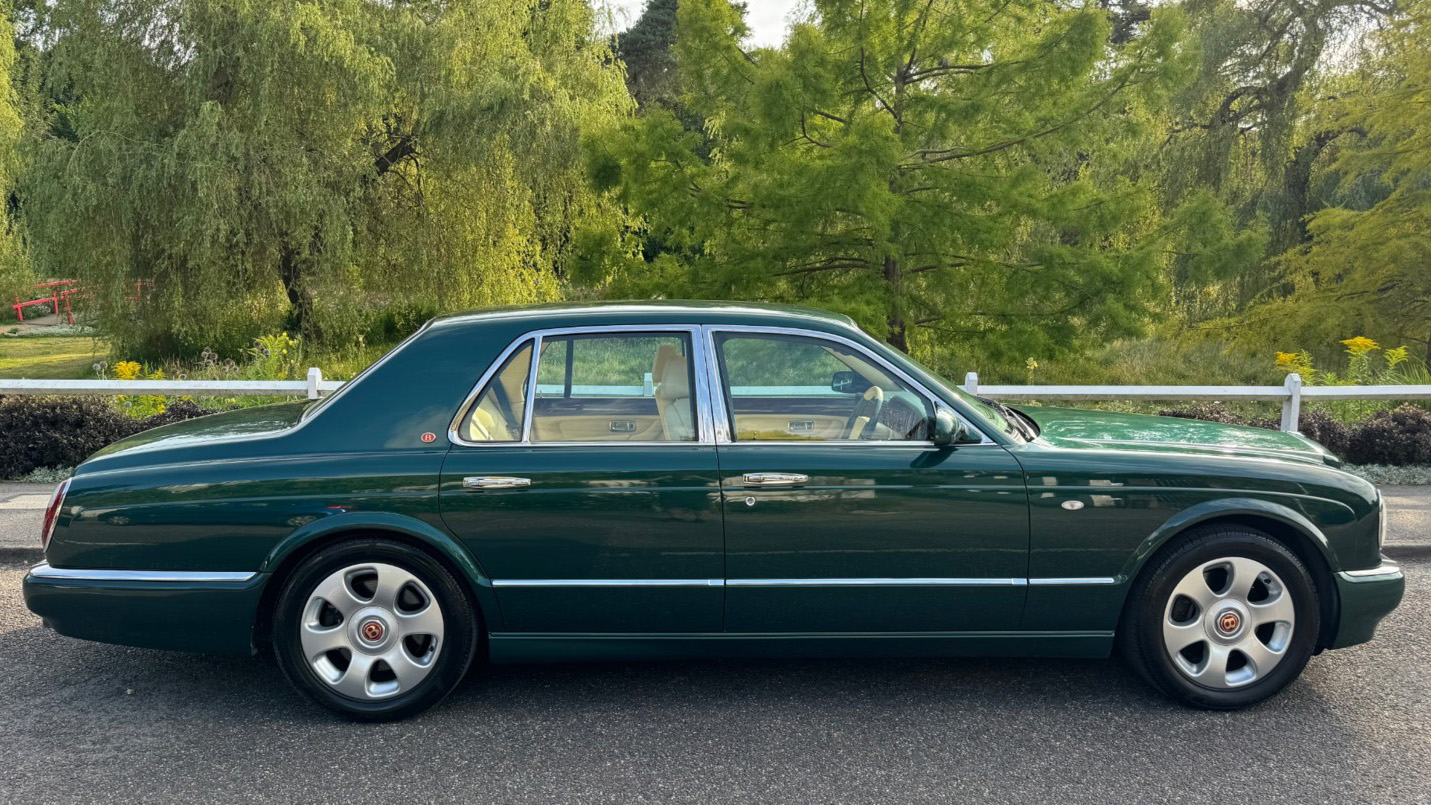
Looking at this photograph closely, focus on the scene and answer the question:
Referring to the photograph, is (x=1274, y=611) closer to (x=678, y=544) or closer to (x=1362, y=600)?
(x=1362, y=600)

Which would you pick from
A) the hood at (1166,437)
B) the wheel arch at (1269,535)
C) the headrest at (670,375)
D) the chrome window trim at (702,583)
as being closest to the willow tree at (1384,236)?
the hood at (1166,437)

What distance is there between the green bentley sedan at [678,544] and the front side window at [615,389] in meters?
0.04

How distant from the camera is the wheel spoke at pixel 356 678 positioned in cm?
412

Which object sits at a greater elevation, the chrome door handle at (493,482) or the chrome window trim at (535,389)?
the chrome window trim at (535,389)

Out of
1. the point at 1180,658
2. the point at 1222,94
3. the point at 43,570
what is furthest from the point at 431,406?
the point at 1222,94

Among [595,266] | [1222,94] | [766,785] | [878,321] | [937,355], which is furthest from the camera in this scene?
[1222,94]

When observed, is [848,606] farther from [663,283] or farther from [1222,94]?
[1222,94]

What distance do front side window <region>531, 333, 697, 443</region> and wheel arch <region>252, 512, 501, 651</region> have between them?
1.71 feet

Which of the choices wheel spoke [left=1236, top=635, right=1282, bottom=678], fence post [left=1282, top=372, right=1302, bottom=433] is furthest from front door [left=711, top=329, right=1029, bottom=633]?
fence post [left=1282, top=372, right=1302, bottom=433]

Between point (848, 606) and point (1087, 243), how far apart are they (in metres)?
9.62

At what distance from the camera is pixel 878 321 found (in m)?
11.9

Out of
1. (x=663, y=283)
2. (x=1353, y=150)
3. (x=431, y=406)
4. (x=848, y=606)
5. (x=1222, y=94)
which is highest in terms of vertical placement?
(x=1222, y=94)

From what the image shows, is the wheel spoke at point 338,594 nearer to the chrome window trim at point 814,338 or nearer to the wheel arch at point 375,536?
the wheel arch at point 375,536

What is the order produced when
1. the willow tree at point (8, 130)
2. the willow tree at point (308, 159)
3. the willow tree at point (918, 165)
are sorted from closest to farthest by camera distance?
1. the willow tree at point (918, 165)
2. the willow tree at point (308, 159)
3. the willow tree at point (8, 130)
